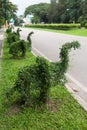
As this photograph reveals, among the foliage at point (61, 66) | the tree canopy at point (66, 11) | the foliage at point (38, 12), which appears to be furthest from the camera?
the foliage at point (38, 12)

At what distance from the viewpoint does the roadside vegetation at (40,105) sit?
4.94 meters

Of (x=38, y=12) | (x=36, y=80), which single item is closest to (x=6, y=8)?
(x=36, y=80)

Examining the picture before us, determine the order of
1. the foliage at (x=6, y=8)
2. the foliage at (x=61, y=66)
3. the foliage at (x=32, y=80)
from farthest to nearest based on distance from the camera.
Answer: the foliage at (x=6, y=8)
the foliage at (x=61, y=66)
the foliage at (x=32, y=80)

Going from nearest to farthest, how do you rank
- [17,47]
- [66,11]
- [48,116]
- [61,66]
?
[48,116]
[61,66]
[17,47]
[66,11]

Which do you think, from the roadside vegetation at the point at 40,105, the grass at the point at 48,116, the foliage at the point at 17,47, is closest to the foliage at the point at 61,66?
the roadside vegetation at the point at 40,105

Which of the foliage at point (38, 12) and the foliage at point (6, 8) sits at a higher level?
the foliage at point (6, 8)

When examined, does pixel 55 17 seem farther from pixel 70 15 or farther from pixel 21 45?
Result: pixel 21 45

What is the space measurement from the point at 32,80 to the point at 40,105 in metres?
0.52

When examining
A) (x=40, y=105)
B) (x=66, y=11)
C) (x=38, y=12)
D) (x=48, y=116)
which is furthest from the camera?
(x=38, y=12)

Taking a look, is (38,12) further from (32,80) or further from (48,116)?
(48,116)

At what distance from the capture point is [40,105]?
564cm

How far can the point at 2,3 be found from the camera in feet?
92.5

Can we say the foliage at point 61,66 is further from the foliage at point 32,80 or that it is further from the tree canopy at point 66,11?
the tree canopy at point 66,11

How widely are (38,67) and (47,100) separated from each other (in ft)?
2.28
